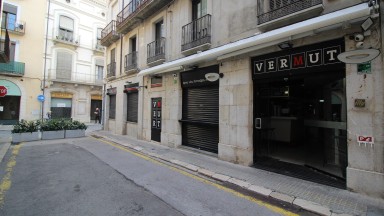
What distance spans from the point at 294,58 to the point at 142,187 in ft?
16.3

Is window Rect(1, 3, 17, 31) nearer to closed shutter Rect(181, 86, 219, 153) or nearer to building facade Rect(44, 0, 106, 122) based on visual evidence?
building facade Rect(44, 0, 106, 122)

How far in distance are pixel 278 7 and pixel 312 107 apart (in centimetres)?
482

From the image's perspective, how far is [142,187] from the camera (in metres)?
4.57

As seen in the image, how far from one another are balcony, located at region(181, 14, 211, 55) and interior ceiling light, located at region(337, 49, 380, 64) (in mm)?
4240

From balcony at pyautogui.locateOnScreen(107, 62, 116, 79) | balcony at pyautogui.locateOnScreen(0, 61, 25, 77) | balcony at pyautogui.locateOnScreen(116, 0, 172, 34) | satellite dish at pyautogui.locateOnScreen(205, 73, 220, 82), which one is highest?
balcony at pyautogui.locateOnScreen(116, 0, 172, 34)

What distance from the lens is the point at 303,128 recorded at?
9.20 metres

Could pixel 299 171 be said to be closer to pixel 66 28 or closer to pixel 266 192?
pixel 266 192

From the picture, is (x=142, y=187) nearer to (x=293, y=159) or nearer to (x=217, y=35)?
(x=293, y=159)

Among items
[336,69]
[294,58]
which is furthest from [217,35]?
[336,69]

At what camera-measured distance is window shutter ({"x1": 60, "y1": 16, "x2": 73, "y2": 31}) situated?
21938 millimetres

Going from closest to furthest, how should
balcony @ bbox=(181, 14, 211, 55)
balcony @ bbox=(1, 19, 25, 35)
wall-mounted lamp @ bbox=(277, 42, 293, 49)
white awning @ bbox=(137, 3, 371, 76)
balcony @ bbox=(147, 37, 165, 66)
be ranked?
white awning @ bbox=(137, 3, 371, 76), wall-mounted lamp @ bbox=(277, 42, 293, 49), balcony @ bbox=(181, 14, 211, 55), balcony @ bbox=(147, 37, 165, 66), balcony @ bbox=(1, 19, 25, 35)

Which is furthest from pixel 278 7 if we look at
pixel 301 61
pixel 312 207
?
pixel 312 207

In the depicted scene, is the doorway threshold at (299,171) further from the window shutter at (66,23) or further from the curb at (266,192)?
the window shutter at (66,23)

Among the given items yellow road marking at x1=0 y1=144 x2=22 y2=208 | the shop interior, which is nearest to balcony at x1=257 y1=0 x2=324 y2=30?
the shop interior
